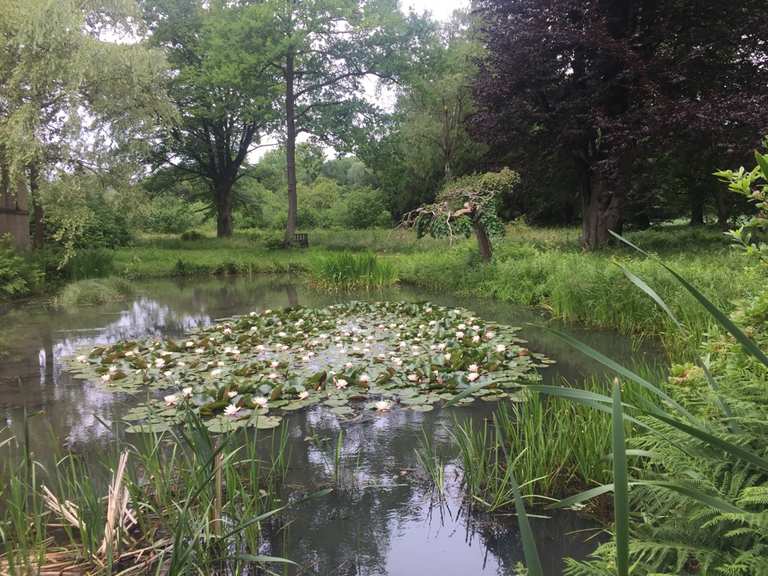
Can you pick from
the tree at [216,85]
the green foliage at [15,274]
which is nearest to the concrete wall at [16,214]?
the green foliage at [15,274]

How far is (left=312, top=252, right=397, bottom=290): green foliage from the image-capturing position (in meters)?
11.3

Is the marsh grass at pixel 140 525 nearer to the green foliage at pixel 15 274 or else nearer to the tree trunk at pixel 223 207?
the green foliage at pixel 15 274

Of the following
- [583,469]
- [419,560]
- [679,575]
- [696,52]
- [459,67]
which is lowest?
[419,560]

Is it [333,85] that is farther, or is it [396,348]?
[333,85]

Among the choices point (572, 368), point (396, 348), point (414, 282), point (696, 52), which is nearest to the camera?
point (572, 368)

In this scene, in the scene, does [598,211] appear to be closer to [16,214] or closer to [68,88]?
[68,88]

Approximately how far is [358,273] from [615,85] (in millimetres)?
6681

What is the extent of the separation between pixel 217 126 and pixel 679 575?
83.6 ft

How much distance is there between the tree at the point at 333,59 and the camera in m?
18.3

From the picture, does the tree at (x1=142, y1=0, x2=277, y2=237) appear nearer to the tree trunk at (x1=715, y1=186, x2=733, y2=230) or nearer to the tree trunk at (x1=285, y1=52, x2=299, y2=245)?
the tree trunk at (x1=285, y1=52, x2=299, y2=245)

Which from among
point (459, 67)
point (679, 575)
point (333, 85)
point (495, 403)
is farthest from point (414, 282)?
point (459, 67)

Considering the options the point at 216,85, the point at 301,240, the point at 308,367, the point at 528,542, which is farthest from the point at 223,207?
the point at 528,542

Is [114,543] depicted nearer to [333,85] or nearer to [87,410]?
[87,410]

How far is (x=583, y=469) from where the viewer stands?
2650 mm
